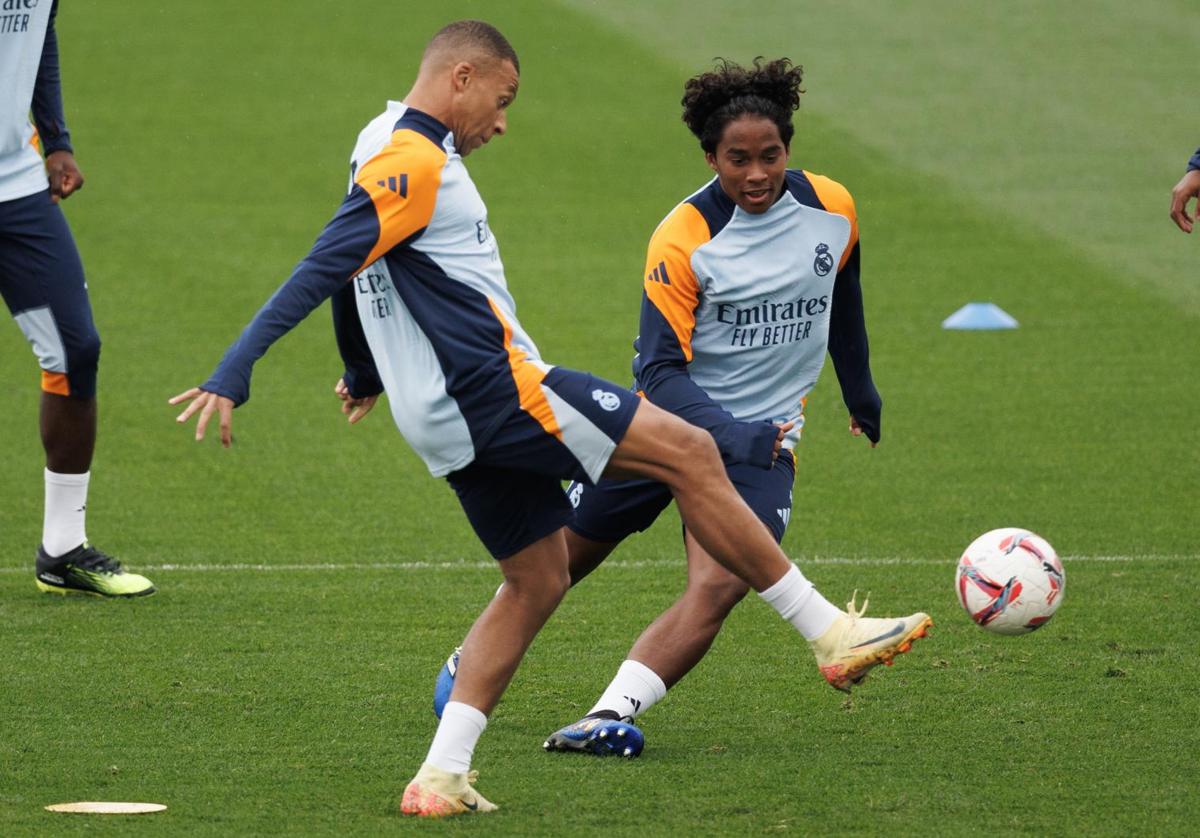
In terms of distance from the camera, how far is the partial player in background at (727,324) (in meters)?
5.44

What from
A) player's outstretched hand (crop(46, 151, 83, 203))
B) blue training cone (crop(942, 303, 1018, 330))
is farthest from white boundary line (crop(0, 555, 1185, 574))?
blue training cone (crop(942, 303, 1018, 330))

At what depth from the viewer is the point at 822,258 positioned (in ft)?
18.6

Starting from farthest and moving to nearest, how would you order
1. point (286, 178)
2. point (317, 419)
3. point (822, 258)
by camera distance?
point (286, 178), point (317, 419), point (822, 258)

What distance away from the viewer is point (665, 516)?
9.02 m

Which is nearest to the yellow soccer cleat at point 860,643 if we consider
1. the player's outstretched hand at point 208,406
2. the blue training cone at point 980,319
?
the player's outstretched hand at point 208,406

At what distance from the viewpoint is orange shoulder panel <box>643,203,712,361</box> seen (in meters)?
5.52

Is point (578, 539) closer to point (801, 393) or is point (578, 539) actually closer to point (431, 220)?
point (801, 393)

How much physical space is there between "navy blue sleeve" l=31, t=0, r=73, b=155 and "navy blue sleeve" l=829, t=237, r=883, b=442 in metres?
3.24

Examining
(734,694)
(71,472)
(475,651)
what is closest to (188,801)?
(475,651)

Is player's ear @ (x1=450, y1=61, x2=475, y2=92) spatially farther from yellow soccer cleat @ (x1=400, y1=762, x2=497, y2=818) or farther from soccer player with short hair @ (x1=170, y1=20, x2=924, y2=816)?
yellow soccer cleat @ (x1=400, y1=762, x2=497, y2=818)

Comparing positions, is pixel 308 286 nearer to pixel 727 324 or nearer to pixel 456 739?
pixel 456 739

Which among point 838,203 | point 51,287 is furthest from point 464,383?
point 51,287

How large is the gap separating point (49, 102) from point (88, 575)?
1.83 m

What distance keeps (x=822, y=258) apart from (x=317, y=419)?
590cm
